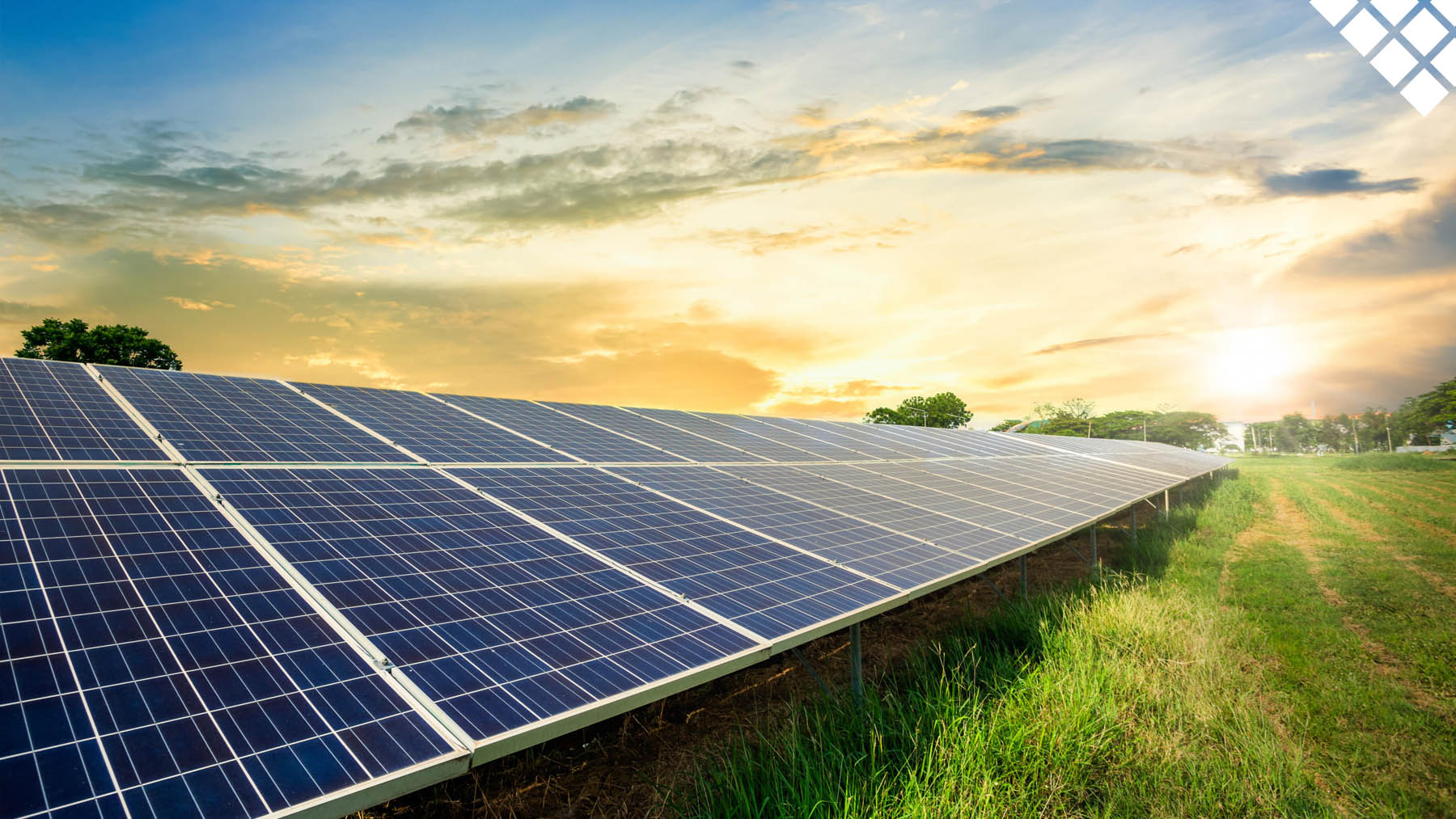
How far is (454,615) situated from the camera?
5.79 meters

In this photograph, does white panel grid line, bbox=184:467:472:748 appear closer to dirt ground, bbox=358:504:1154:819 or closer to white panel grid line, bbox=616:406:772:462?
dirt ground, bbox=358:504:1154:819

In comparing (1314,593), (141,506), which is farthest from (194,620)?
A: (1314,593)

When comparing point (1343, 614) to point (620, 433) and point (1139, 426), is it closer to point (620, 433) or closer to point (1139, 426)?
point (620, 433)

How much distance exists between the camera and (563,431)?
14.8m

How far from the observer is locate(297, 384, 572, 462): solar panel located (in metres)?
11.1

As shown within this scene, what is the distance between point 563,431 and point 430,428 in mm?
2985

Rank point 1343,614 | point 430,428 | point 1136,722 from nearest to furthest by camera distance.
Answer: point 1136,722 → point 430,428 → point 1343,614

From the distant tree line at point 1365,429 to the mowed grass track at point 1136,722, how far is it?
133964 mm

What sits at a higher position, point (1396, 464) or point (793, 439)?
point (793, 439)

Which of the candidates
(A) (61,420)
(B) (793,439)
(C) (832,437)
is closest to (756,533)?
(A) (61,420)

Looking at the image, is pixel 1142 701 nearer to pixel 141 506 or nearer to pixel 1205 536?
pixel 141 506

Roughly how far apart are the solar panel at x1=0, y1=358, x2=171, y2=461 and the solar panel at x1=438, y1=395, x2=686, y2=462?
5.94 metres

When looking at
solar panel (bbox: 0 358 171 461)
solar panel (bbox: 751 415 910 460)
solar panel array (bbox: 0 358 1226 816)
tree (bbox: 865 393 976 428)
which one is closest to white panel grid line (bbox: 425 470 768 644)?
solar panel array (bbox: 0 358 1226 816)

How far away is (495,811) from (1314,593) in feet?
67.9
